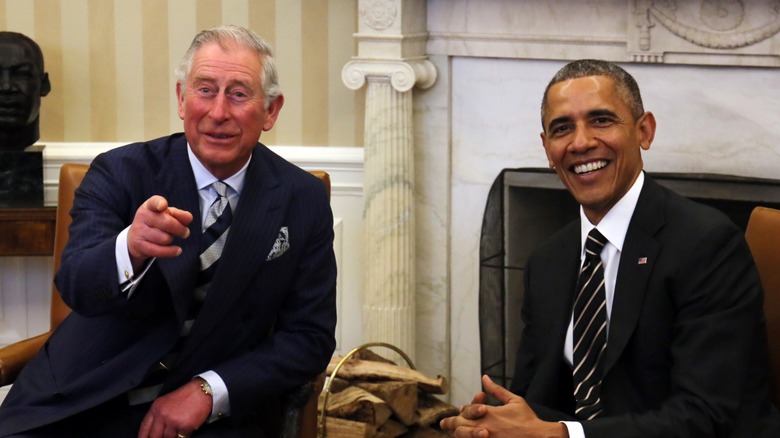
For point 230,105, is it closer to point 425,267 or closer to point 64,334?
point 64,334

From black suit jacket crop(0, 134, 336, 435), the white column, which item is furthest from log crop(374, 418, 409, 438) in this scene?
black suit jacket crop(0, 134, 336, 435)

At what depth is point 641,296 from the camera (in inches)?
81.7

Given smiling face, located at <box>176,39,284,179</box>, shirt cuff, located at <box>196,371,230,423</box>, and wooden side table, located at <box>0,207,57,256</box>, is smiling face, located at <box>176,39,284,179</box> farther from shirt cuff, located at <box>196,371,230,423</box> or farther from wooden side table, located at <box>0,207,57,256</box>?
wooden side table, located at <box>0,207,57,256</box>

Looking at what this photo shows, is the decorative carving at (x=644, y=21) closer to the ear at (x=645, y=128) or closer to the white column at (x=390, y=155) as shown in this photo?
the white column at (x=390, y=155)

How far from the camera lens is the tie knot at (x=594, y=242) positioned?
2.18 m

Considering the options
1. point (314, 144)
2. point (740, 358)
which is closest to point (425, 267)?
point (314, 144)

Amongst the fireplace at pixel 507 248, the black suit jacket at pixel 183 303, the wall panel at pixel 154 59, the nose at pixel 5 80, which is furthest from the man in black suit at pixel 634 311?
the nose at pixel 5 80

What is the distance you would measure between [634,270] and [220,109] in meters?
0.89

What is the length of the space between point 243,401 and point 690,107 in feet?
5.97

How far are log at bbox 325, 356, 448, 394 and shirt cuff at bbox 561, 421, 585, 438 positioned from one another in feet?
4.73

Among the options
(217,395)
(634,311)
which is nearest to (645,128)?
(634,311)

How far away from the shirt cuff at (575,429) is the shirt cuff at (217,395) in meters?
0.71

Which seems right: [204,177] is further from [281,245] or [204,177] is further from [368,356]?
[368,356]

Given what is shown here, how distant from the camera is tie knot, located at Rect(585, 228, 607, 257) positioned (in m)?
2.18
